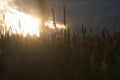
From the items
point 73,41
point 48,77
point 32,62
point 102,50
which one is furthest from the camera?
point 73,41

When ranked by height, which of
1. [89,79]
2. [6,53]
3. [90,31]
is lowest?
[89,79]

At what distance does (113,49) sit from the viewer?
4621 mm

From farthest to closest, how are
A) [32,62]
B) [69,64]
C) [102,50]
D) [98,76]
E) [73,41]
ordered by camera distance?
[73,41], [102,50], [32,62], [69,64], [98,76]

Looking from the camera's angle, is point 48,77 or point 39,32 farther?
point 39,32

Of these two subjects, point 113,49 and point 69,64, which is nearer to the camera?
point 69,64

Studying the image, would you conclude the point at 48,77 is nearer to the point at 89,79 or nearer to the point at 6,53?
the point at 89,79

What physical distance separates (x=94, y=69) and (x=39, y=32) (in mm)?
4075

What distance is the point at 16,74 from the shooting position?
3.94 m

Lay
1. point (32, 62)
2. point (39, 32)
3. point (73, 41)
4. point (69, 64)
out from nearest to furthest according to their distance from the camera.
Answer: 1. point (69, 64)
2. point (32, 62)
3. point (73, 41)
4. point (39, 32)

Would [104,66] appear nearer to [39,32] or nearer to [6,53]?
[6,53]

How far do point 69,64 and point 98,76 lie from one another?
0.63 m

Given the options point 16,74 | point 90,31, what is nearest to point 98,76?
point 16,74

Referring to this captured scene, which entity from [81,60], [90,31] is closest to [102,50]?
[81,60]

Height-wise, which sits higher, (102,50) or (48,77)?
(102,50)
